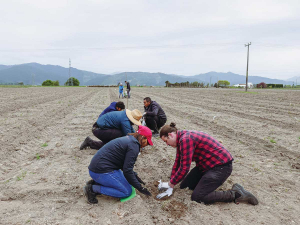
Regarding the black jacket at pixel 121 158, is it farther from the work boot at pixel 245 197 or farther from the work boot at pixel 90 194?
the work boot at pixel 245 197

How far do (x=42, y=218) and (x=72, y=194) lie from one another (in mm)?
728

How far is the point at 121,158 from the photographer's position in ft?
11.5

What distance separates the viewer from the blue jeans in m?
3.54

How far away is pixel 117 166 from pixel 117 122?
1.73 metres

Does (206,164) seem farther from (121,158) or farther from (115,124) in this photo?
(115,124)

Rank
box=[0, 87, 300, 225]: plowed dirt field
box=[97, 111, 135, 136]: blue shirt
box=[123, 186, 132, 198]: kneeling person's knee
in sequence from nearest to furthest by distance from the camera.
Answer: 1. box=[0, 87, 300, 225]: plowed dirt field
2. box=[123, 186, 132, 198]: kneeling person's knee
3. box=[97, 111, 135, 136]: blue shirt

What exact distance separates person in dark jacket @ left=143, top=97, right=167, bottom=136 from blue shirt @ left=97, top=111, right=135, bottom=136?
2280 mm

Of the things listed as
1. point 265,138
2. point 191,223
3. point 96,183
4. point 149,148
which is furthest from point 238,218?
point 265,138

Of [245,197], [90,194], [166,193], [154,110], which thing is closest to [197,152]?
[166,193]

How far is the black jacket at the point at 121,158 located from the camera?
3.36 metres

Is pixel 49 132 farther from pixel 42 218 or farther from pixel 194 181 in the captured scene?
pixel 194 181

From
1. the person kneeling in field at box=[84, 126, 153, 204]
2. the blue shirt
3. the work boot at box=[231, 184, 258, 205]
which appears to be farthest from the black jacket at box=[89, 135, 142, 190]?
the work boot at box=[231, 184, 258, 205]

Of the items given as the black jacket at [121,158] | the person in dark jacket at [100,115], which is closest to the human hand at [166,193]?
the black jacket at [121,158]

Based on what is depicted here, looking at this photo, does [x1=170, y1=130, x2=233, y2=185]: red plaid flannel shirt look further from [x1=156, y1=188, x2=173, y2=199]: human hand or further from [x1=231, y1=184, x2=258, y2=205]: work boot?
[x1=231, y1=184, x2=258, y2=205]: work boot
